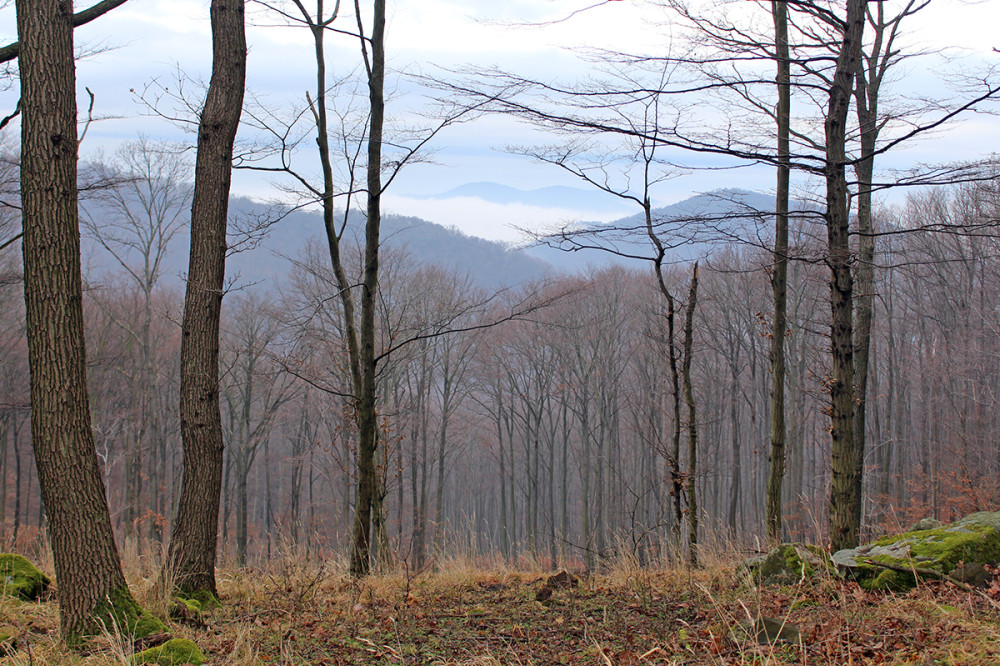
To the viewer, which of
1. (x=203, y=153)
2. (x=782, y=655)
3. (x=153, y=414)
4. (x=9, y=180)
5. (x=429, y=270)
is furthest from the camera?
(x=429, y=270)

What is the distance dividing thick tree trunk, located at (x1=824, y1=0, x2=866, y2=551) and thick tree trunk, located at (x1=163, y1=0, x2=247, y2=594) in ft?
16.3

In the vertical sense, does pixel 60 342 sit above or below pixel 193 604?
above

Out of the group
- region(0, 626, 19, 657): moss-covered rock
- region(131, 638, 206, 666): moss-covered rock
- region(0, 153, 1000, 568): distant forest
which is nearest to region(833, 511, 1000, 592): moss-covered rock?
region(131, 638, 206, 666): moss-covered rock

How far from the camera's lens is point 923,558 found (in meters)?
4.85

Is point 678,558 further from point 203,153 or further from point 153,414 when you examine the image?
point 153,414

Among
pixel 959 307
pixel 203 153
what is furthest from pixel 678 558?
pixel 959 307

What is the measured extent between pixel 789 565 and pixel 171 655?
4.39 m

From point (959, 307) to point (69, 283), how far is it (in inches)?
990

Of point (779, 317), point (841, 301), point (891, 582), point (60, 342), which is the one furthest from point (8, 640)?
point (779, 317)

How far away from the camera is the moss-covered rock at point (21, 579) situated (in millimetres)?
5188

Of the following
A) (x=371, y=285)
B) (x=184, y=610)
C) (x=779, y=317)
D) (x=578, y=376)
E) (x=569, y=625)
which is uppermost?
(x=371, y=285)

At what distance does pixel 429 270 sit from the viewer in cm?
3028

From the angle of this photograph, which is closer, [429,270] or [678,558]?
[678,558]

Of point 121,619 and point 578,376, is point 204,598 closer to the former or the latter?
point 121,619
